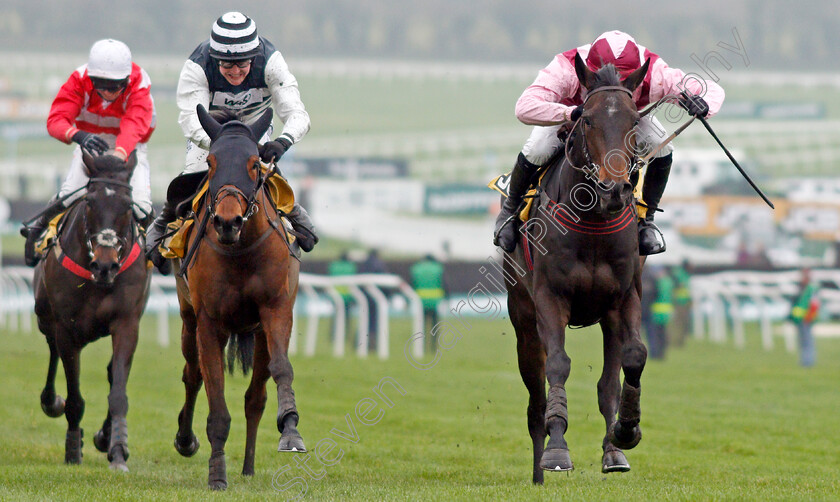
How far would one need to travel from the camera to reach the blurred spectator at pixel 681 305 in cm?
2014

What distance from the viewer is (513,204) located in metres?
6.96

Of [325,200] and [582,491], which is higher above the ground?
[325,200]

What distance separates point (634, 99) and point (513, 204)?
1.11 metres

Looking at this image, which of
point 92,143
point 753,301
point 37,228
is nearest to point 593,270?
point 92,143

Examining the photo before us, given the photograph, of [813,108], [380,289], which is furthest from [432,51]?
[380,289]

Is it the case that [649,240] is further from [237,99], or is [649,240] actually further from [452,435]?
[452,435]

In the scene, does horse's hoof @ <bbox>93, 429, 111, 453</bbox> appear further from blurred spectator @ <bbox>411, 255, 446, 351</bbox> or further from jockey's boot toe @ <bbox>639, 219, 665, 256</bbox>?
blurred spectator @ <bbox>411, 255, 446, 351</bbox>

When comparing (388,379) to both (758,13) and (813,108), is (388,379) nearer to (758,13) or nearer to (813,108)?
(813,108)

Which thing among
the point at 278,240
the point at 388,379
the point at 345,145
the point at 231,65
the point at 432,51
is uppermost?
the point at 432,51

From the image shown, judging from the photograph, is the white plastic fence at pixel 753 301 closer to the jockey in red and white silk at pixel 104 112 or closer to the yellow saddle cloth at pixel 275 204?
the jockey in red and white silk at pixel 104 112

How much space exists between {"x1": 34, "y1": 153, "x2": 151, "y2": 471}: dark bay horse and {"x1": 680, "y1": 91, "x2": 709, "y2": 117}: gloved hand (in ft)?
11.7

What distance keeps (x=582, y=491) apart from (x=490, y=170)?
35.7m

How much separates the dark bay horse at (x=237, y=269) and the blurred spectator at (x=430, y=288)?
34.2 ft

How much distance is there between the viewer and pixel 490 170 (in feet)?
136
